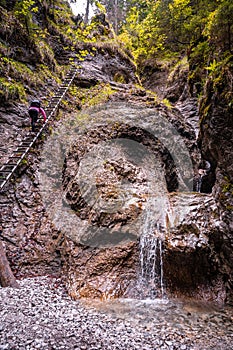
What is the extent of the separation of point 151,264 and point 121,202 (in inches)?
89.5

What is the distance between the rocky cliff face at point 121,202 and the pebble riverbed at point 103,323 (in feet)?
2.30

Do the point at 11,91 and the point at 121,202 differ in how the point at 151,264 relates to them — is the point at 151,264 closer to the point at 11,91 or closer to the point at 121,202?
the point at 121,202

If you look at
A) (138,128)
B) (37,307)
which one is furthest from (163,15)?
(37,307)

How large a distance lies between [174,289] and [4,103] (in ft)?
33.6

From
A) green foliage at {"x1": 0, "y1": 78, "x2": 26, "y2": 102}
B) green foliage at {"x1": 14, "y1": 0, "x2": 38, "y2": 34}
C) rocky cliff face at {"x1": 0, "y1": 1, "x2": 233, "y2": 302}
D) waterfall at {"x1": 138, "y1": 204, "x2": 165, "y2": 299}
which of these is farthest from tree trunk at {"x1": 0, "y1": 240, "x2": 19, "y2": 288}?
green foliage at {"x1": 14, "y1": 0, "x2": 38, "y2": 34}

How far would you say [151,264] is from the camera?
7508 mm

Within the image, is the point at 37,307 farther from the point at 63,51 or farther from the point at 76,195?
the point at 63,51

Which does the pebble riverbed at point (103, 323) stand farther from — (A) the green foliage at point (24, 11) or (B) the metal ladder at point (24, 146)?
(A) the green foliage at point (24, 11)

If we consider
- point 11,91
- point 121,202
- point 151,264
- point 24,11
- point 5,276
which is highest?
point 24,11

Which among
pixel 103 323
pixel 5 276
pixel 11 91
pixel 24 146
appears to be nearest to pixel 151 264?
pixel 103 323

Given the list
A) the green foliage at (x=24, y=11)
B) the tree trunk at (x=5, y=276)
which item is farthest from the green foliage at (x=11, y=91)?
the tree trunk at (x=5, y=276)

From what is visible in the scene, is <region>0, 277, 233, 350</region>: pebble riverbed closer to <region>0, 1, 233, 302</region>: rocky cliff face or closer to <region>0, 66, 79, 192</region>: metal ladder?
<region>0, 1, 233, 302</region>: rocky cliff face

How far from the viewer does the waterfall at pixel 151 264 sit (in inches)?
285

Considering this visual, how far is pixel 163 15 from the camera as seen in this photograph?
13781mm
